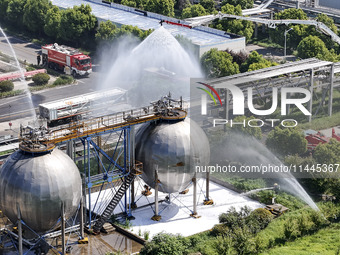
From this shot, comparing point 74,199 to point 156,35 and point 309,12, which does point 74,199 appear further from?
point 309,12

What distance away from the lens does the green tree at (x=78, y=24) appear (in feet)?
350

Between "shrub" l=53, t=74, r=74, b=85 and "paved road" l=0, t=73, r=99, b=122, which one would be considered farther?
"shrub" l=53, t=74, r=74, b=85

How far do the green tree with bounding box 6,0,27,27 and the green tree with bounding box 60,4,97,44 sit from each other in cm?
1228

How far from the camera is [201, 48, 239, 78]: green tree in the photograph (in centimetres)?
8625

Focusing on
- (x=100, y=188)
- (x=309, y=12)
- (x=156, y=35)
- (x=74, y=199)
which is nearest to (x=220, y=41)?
(x=156, y=35)

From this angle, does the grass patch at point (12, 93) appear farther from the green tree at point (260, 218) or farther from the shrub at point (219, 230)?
the shrub at point (219, 230)

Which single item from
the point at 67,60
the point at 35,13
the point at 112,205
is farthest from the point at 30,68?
the point at 112,205

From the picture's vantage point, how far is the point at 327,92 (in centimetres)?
8569

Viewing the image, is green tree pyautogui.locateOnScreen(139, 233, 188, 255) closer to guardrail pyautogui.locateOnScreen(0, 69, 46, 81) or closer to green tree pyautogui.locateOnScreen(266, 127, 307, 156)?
green tree pyautogui.locateOnScreen(266, 127, 307, 156)

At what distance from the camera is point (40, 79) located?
90.8 m

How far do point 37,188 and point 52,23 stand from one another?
67.2 m

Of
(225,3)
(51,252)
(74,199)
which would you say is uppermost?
(225,3)

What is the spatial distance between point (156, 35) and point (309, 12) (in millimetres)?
38135

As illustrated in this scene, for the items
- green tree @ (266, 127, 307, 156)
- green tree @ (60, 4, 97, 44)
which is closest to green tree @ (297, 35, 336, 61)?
green tree @ (266, 127, 307, 156)
